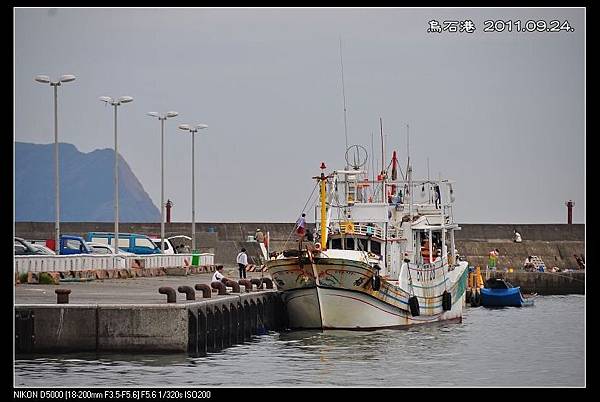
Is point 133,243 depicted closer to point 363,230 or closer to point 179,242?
point 179,242

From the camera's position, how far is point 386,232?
42.8 meters

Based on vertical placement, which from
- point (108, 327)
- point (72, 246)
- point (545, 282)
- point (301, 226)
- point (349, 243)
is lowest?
point (545, 282)

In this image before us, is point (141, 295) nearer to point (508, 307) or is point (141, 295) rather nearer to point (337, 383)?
point (337, 383)

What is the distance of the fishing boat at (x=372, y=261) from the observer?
1551 inches

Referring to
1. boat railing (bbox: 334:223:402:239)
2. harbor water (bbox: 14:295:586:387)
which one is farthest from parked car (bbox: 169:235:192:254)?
harbor water (bbox: 14:295:586:387)

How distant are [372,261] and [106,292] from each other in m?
7.88

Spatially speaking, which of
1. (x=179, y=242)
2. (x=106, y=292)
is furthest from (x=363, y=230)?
(x=179, y=242)

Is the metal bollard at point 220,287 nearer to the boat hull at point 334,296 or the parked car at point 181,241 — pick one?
the boat hull at point 334,296

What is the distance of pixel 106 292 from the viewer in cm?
3878

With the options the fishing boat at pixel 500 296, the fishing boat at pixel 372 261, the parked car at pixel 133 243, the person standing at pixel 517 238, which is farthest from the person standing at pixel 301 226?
the person standing at pixel 517 238
